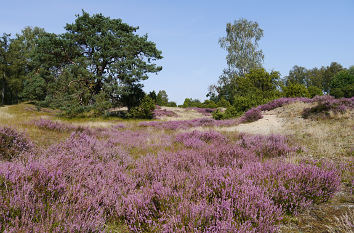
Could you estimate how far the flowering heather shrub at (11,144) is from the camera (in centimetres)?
410

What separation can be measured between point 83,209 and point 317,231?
7.66ft

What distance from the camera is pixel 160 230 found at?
1916 mm

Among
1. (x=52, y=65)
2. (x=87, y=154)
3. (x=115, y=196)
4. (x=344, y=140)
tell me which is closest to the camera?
(x=115, y=196)

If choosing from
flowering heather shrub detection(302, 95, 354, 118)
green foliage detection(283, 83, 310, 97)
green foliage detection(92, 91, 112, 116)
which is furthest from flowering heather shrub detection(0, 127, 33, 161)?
green foliage detection(283, 83, 310, 97)

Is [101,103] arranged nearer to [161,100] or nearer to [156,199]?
[156,199]

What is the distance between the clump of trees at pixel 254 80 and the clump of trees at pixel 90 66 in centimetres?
1023

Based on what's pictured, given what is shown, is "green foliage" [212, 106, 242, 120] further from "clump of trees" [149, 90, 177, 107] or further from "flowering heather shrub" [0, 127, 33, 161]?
"flowering heather shrub" [0, 127, 33, 161]

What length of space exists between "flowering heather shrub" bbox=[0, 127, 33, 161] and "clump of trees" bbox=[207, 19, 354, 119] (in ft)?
57.1

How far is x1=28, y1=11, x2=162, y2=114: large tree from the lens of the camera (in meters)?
21.8

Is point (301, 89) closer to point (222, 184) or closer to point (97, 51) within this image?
point (97, 51)

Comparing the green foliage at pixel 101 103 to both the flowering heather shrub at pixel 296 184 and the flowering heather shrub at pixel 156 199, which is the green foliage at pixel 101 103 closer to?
the flowering heather shrub at pixel 156 199

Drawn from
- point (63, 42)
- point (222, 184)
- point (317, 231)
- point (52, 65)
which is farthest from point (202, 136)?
point (52, 65)

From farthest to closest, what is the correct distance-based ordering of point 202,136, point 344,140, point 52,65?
point 52,65 → point 202,136 → point 344,140

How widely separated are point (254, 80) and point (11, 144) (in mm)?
22887
